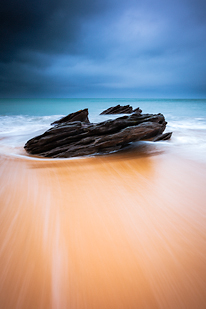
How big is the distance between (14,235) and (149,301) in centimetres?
182

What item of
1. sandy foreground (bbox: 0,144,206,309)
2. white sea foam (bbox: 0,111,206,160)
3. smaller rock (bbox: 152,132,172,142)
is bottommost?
sandy foreground (bbox: 0,144,206,309)

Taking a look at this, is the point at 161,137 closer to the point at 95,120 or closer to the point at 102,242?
the point at 102,242

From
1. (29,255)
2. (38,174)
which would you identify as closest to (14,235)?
(29,255)

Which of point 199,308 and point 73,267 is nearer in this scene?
point 199,308

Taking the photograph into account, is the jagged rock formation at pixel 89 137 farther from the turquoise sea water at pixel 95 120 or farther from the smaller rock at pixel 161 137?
the smaller rock at pixel 161 137

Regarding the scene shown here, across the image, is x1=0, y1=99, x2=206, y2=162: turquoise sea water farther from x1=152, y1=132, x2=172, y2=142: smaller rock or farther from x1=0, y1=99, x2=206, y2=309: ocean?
x1=0, y1=99, x2=206, y2=309: ocean

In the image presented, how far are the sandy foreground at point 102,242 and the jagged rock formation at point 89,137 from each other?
7.08ft

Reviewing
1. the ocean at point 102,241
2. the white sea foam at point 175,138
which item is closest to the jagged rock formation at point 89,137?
the white sea foam at point 175,138

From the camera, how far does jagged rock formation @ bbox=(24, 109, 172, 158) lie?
19.4 ft

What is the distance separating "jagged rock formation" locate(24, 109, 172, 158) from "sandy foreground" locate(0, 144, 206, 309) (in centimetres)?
216

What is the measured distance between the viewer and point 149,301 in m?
1.54

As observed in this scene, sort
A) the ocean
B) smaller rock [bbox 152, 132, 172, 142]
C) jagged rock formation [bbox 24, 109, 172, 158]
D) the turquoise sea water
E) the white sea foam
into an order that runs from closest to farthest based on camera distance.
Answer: the ocean < jagged rock formation [bbox 24, 109, 172, 158] < the white sea foam < the turquoise sea water < smaller rock [bbox 152, 132, 172, 142]

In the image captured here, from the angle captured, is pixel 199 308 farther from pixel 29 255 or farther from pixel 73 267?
pixel 29 255

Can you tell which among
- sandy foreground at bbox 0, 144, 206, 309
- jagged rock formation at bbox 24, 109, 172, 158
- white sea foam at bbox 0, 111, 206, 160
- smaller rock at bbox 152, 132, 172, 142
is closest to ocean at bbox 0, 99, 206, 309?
sandy foreground at bbox 0, 144, 206, 309
